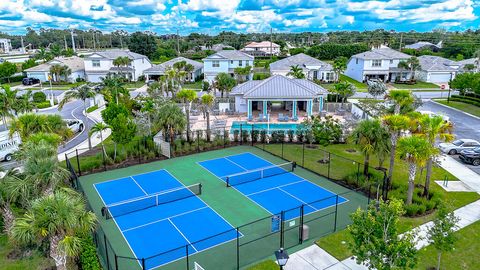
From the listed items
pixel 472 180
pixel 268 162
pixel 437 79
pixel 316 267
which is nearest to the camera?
pixel 316 267

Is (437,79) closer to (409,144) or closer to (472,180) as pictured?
(472,180)

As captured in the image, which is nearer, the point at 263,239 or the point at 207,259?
the point at 207,259

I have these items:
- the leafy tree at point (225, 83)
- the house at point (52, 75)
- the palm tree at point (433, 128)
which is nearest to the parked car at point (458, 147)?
the palm tree at point (433, 128)

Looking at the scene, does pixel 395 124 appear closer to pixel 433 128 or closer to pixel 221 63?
pixel 433 128

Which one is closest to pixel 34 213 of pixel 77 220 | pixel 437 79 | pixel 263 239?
pixel 77 220

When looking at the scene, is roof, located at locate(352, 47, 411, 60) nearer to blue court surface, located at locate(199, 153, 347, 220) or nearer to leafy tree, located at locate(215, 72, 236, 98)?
leafy tree, located at locate(215, 72, 236, 98)

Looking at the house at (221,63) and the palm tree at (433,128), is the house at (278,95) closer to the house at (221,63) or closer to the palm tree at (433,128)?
the house at (221,63)

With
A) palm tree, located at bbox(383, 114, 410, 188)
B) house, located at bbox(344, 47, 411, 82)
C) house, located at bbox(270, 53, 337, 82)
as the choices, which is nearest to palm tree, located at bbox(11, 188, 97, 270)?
palm tree, located at bbox(383, 114, 410, 188)
